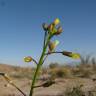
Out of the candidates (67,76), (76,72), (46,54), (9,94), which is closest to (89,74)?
(67,76)

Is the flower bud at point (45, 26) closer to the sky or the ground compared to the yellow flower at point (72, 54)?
closer to the sky

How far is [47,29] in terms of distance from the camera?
2.21 metres

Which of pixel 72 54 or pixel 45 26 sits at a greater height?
pixel 45 26

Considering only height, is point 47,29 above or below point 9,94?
below

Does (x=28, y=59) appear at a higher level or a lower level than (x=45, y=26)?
lower

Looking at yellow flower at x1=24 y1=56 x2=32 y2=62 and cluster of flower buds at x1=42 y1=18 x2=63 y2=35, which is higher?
cluster of flower buds at x1=42 y1=18 x2=63 y2=35

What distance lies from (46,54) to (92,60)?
2802 centimetres

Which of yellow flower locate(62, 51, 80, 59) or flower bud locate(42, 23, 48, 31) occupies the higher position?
flower bud locate(42, 23, 48, 31)

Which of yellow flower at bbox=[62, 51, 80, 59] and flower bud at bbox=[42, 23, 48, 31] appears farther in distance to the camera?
flower bud at bbox=[42, 23, 48, 31]

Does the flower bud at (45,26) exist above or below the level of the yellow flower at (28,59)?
above

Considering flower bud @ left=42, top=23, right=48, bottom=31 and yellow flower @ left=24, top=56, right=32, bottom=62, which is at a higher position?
flower bud @ left=42, top=23, right=48, bottom=31

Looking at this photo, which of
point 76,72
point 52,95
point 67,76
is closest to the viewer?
point 52,95

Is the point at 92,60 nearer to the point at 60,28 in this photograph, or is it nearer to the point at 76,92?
the point at 76,92

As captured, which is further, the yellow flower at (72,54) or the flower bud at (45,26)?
the flower bud at (45,26)
